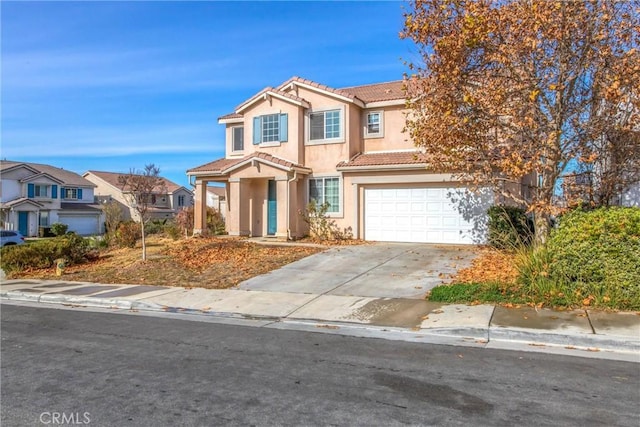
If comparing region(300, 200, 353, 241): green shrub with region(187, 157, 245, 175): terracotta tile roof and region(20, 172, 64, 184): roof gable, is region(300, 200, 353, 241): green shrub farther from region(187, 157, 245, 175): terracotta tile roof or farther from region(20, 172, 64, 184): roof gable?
region(20, 172, 64, 184): roof gable

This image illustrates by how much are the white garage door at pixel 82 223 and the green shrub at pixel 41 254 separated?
3878cm

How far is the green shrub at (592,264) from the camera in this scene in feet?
27.1

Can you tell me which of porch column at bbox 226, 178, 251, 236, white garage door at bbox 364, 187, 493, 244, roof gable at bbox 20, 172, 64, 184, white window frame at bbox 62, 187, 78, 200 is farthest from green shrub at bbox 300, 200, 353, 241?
white window frame at bbox 62, 187, 78, 200

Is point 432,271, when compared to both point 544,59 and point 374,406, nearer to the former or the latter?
point 544,59

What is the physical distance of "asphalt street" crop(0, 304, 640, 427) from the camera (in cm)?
433

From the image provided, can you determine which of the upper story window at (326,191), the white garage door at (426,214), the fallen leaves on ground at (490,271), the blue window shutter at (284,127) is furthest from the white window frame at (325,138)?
the fallen leaves on ground at (490,271)

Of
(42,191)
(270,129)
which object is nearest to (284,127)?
(270,129)

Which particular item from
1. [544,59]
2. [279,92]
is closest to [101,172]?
[279,92]

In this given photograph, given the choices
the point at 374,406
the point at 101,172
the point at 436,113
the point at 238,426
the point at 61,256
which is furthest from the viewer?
the point at 101,172

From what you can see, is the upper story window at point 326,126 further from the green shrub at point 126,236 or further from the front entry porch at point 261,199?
the green shrub at point 126,236

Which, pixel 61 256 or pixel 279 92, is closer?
pixel 61 256

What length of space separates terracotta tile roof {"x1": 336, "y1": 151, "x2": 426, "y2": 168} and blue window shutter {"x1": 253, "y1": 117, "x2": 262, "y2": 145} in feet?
14.8

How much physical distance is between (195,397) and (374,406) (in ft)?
5.99

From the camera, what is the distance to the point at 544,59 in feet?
31.8
